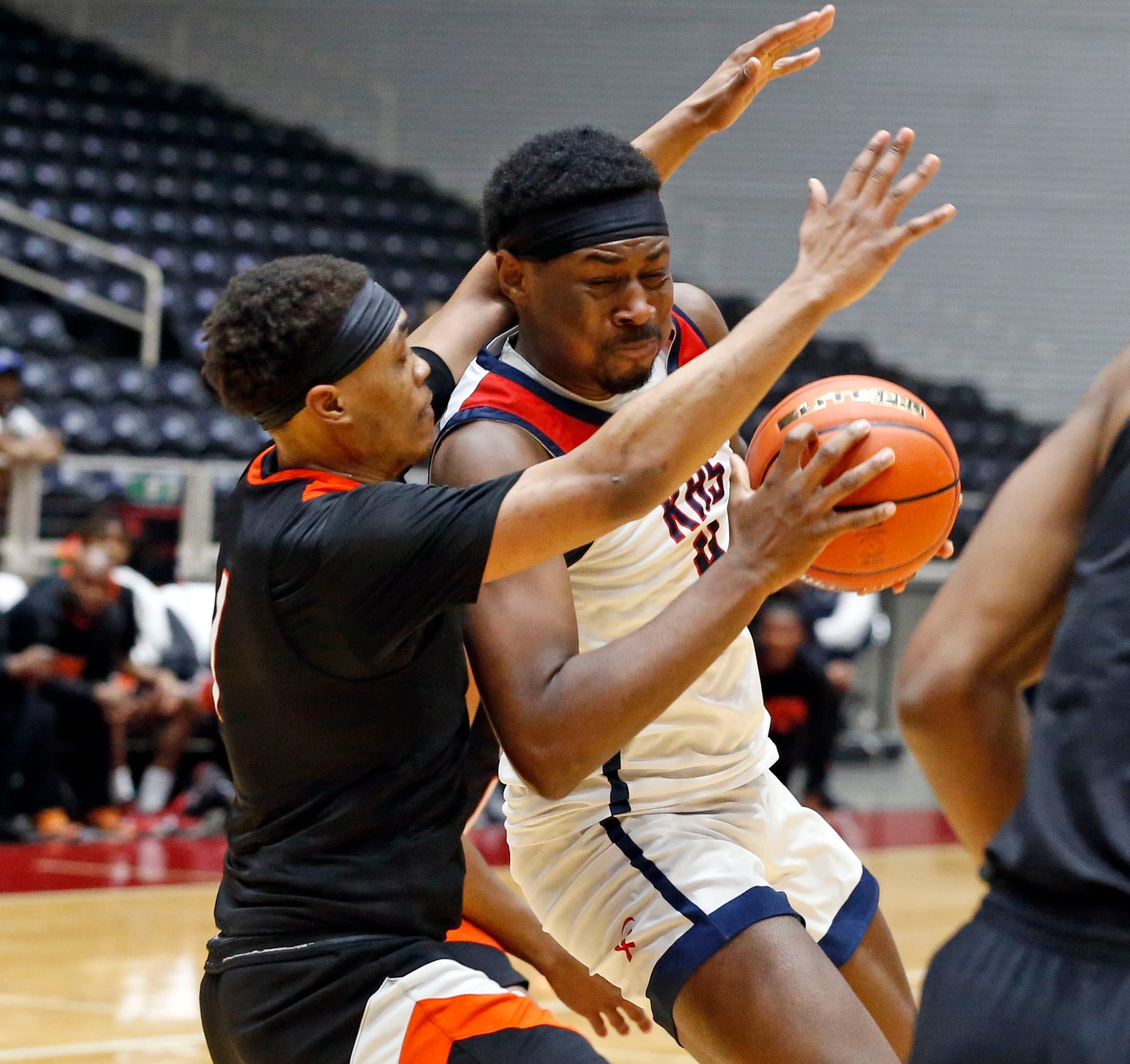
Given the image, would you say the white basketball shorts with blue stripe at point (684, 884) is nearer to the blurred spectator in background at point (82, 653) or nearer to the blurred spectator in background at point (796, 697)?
the blurred spectator in background at point (82, 653)

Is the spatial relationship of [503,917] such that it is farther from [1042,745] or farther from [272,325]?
[1042,745]

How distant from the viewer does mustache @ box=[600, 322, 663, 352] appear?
8.73ft

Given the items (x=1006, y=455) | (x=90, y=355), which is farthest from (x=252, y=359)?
(x=1006, y=455)

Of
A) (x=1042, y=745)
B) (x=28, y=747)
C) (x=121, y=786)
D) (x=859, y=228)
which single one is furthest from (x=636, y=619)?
(x=121, y=786)

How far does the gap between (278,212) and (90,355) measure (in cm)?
342

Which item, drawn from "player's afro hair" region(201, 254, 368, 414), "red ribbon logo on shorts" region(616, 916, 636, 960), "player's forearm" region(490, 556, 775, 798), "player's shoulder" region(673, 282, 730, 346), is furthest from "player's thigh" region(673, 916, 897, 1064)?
"player's shoulder" region(673, 282, 730, 346)

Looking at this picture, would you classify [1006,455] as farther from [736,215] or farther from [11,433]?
[11,433]

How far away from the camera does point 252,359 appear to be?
7.72 feet

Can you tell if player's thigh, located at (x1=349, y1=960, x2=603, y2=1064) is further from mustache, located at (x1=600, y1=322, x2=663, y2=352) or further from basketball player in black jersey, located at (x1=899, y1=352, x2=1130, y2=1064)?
Result: mustache, located at (x1=600, y1=322, x2=663, y2=352)

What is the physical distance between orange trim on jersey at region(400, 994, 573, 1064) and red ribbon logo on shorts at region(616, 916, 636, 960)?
0.38 m

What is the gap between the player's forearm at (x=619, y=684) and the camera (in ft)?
7.45

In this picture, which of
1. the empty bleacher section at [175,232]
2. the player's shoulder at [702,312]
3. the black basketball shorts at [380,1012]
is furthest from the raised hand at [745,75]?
the empty bleacher section at [175,232]

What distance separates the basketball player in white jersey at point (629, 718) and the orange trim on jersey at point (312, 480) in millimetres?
274

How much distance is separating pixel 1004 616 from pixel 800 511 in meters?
0.69
